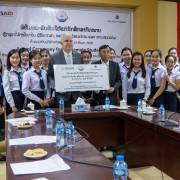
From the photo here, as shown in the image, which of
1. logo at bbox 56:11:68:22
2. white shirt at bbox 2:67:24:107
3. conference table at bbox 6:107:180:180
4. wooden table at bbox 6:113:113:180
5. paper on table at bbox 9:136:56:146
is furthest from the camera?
logo at bbox 56:11:68:22

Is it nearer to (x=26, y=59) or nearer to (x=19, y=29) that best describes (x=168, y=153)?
(x=26, y=59)

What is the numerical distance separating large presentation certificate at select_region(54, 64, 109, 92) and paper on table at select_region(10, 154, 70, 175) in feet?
6.53

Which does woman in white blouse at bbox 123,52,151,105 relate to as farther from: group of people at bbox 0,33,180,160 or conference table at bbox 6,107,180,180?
conference table at bbox 6,107,180,180

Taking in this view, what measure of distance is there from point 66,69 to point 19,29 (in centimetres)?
230

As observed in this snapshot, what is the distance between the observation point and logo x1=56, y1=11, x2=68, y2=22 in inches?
223

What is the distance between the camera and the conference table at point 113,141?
1.46 metres

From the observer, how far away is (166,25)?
6574 mm

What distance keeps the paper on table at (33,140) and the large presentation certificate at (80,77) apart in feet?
4.91

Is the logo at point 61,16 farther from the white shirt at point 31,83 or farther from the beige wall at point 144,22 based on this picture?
the white shirt at point 31,83

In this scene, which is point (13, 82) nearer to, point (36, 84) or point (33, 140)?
point (36, 84)

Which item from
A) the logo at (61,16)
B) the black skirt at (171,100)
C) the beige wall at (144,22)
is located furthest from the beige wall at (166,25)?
the black skirt at (171,100)

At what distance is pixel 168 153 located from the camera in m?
2.37

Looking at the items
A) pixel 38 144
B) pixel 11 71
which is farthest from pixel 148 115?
pixel 11 71

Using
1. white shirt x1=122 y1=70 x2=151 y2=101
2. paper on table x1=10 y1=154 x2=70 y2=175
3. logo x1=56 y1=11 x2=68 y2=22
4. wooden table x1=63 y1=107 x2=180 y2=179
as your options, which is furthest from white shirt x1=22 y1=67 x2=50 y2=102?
paper on table x1=10 y1=154 x2=70 y2=175
